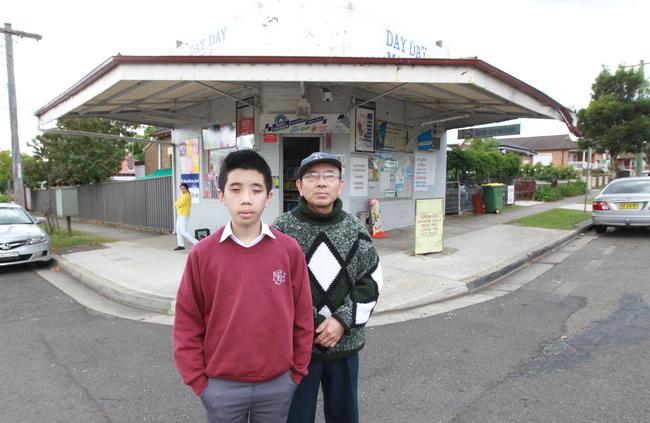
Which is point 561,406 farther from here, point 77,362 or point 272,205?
point 272,205

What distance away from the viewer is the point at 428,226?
8.52m

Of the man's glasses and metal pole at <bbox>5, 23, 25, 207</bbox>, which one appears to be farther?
metal pole at <bbox>5, 23, 25, 207</bbox>

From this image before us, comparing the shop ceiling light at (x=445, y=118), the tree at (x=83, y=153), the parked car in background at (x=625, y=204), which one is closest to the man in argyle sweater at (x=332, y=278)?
the shop ceiling light at (x=445, y=118)

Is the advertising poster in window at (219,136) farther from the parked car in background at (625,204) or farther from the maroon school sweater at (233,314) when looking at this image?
the parked car in background at (625,204)

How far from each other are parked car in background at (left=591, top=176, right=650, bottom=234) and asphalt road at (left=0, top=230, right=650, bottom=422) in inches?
204

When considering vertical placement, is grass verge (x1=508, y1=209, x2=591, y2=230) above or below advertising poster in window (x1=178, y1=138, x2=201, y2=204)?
below

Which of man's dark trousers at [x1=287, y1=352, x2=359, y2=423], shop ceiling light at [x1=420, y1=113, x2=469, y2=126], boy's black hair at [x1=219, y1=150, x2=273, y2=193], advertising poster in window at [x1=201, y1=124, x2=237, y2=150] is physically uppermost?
shop ceiling light at [x1=420, y1=113, x2=469, y2=126]

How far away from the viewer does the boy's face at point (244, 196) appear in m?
1.78

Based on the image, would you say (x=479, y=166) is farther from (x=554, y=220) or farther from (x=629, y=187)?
(x=629, y=187)

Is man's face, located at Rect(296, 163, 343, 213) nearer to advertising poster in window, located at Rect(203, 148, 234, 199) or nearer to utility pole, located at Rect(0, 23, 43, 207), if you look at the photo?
advertising poster in window, located at Rect(203, 148, 234, 199)

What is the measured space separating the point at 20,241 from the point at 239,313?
8.90 metres

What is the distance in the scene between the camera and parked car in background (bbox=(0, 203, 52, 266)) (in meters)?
8.26

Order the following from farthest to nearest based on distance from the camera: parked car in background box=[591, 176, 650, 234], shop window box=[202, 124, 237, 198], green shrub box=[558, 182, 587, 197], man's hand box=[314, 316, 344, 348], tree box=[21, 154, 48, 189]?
1. green shrub box=[558, 182, 587, 197]
2. tree box=[21, 154, 48, 189]
3. shop window box=[202, 124, 237, 198]
4. parked car in background box=[591, 176, 650, 234]
5. man's hand box=[314, 316, 344, 348]

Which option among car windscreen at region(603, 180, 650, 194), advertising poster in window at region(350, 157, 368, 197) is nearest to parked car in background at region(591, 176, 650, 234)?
car windscreen at region(603, 180, 650, 194)
